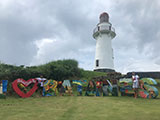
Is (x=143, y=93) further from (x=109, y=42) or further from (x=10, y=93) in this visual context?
(x=109, y=42)

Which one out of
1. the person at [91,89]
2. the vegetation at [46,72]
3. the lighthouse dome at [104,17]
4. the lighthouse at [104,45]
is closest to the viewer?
the person at [91,89]

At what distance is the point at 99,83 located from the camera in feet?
43.9

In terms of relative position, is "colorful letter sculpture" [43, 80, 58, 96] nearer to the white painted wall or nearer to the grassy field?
the grassy field

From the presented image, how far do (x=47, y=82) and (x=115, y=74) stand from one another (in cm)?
1097

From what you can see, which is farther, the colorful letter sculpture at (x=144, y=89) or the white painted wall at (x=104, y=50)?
the white painted wall at (x=104, y=50)

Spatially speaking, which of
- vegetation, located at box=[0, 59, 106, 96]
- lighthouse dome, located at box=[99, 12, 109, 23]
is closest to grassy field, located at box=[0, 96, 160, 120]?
vegetation, located at box=[0, 59, 106, 96]

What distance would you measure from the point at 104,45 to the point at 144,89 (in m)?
19.8

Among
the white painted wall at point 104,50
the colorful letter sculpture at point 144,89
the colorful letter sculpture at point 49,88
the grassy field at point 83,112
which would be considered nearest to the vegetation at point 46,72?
the colorful letter sculpture at point 49,88

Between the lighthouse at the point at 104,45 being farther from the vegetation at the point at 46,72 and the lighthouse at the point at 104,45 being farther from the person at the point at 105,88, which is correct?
the person at the point at 105,88

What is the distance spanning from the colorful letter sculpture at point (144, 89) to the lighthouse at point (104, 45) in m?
16.6

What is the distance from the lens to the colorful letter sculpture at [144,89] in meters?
10.2

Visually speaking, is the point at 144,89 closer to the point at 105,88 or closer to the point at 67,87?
the point at 105,88

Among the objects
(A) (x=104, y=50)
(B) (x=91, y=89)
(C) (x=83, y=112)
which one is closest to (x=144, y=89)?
(B) (x=91, y=89)

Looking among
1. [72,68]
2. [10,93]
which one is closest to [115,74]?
[72,68]
